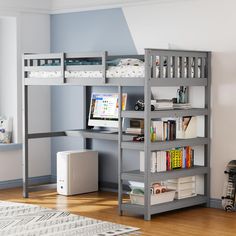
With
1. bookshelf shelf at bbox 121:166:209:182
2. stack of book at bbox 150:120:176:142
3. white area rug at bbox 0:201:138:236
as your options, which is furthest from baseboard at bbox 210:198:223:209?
white area rug at bbox 0:201:138:236

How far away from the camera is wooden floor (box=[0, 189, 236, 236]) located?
5.09 meters

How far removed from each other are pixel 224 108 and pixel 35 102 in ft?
8.09

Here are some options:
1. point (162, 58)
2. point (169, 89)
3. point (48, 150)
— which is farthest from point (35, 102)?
point (162, 58)

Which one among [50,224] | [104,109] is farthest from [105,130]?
[50,224]

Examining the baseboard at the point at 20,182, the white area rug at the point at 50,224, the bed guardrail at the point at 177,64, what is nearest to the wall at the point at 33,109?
the baseboard at the point at 20,182

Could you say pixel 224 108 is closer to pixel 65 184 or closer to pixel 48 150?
pixel 65 184

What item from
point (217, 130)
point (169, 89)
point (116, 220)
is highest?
point (169, 89)

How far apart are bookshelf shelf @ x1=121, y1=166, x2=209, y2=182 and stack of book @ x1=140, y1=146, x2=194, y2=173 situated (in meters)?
0.05

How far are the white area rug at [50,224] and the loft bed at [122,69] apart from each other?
123 centimetres

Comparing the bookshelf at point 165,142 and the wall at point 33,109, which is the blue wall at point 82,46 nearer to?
the wall at point 33,109

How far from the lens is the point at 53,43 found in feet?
24.6

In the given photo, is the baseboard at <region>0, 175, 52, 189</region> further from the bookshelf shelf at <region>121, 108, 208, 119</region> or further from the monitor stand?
the bookshelf shelf at <region>121, 108, 208, 119</region>

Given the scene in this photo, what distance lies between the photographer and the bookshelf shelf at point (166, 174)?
550 centimetres

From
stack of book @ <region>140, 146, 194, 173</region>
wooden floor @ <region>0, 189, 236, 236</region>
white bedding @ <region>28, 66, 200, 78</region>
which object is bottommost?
wooden floor @ <region>0, 189, 236, 236</region>
